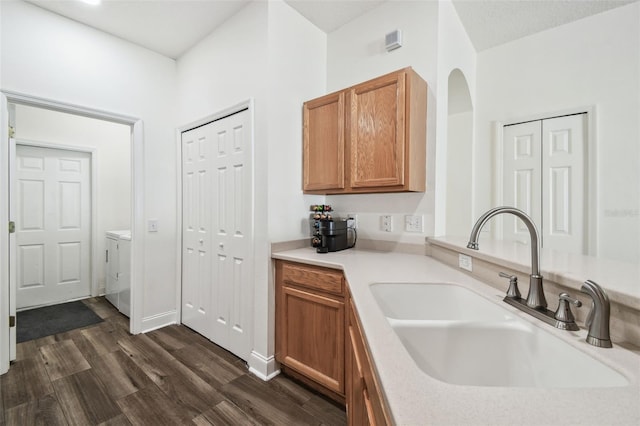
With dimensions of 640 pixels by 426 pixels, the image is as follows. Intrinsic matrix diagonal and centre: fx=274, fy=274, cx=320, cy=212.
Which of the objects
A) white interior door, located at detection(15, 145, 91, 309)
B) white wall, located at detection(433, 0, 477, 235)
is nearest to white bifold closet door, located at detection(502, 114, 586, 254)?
white wall, located at detection(433, 0, 477, 235)

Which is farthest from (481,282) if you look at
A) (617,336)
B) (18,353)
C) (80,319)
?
(80,319)

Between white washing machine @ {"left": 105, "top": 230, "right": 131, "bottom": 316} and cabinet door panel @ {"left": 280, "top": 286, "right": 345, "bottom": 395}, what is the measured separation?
6.75 ft

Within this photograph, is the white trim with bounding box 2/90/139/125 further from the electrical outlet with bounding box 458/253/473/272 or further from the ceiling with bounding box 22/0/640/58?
the electrical outlet with bounding box 458/253/473/272

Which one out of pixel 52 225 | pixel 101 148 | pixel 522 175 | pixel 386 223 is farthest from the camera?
pixel 101 148

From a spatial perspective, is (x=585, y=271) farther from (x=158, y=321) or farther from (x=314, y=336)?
(x=158, y=321)

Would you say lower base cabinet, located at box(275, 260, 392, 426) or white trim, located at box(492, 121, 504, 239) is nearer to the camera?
lower base cabinet, located at box(275, 260, 392, 426)

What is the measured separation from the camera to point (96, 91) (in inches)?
98.8

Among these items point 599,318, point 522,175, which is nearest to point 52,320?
point 599,318

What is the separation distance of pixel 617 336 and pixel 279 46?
241cm

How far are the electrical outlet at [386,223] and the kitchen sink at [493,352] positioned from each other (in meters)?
0.96

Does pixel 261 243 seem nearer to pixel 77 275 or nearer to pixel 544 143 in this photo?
pixel 544 143

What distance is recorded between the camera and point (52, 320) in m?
3.03

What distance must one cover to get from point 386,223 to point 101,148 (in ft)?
13.5

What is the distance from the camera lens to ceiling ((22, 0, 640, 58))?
2.20 m
